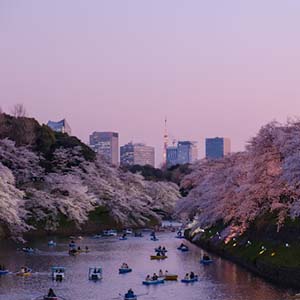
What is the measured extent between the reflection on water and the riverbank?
30.6 inches

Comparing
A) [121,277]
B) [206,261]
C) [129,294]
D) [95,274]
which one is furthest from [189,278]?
[206,261]

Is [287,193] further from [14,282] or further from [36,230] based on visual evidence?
[36,230]

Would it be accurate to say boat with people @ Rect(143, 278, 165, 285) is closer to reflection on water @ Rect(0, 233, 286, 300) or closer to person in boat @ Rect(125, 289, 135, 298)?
reflection on water @ Rect(0, 233, 286, 300)

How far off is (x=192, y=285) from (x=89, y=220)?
144 ft

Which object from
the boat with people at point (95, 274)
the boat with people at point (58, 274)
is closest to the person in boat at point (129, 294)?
the boat with people at point (95, 274)

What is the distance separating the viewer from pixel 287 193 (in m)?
44.9

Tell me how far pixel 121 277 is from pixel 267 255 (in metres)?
8.71

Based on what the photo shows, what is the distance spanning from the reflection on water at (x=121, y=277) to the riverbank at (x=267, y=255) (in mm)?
777

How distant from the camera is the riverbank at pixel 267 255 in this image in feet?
122

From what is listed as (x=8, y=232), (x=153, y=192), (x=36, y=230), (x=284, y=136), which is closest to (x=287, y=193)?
(x=284, y=136)

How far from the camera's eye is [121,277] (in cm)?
4209

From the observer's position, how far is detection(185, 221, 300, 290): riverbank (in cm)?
3728

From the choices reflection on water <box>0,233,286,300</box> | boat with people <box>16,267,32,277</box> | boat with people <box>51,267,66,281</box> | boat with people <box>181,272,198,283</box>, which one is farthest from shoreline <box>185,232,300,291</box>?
boat with people <box>16,267,32,277</box>

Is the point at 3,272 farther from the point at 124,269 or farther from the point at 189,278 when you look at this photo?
the point at 189,278
